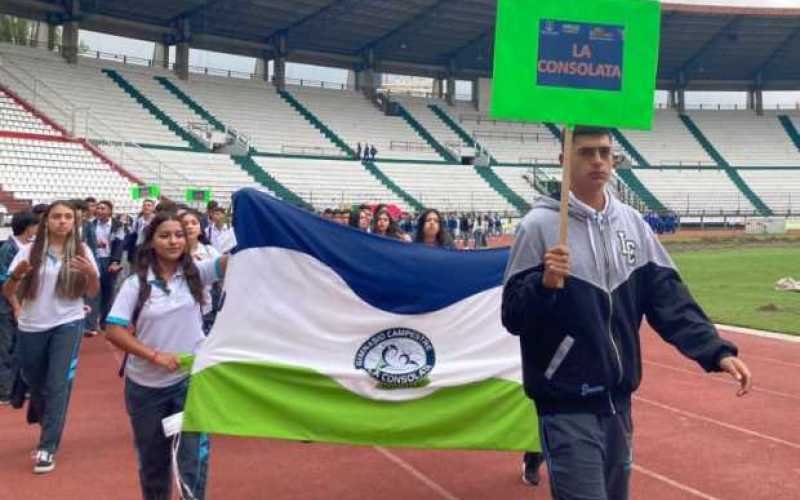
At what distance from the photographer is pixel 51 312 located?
5605 millimetres

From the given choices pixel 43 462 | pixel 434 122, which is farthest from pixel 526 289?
pixel 434 122

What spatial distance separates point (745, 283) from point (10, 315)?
17.6 metres

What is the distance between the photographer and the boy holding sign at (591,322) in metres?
2.96

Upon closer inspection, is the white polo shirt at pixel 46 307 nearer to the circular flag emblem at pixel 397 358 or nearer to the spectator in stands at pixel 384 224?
the circular flag emblem at pixel 397 358

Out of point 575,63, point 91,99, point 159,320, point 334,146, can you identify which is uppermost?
point 91,99

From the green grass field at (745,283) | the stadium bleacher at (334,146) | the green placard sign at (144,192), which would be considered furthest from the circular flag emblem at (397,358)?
the stadium bleacher at (334,146)

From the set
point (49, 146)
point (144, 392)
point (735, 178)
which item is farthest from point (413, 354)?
point (735, 178)

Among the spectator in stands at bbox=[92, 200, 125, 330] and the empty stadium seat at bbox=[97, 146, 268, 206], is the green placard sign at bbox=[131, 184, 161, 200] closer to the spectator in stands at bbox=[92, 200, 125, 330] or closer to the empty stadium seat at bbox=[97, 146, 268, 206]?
the empty stadium seat at bbox=[97, 146, 268, 206]

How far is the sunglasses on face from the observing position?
314 centimetres

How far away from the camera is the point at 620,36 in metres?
3.06

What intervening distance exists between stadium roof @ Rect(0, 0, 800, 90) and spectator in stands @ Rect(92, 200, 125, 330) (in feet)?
88.8

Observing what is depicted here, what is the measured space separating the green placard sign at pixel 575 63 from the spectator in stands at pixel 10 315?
5641mm

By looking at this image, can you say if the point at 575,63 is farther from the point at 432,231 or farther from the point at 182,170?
the point at 182,170

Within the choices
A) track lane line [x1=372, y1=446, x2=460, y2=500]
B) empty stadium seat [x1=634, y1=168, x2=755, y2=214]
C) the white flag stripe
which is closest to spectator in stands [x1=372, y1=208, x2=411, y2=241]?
track lane line [x1=372, y1=446, x2=460, y2=500]
